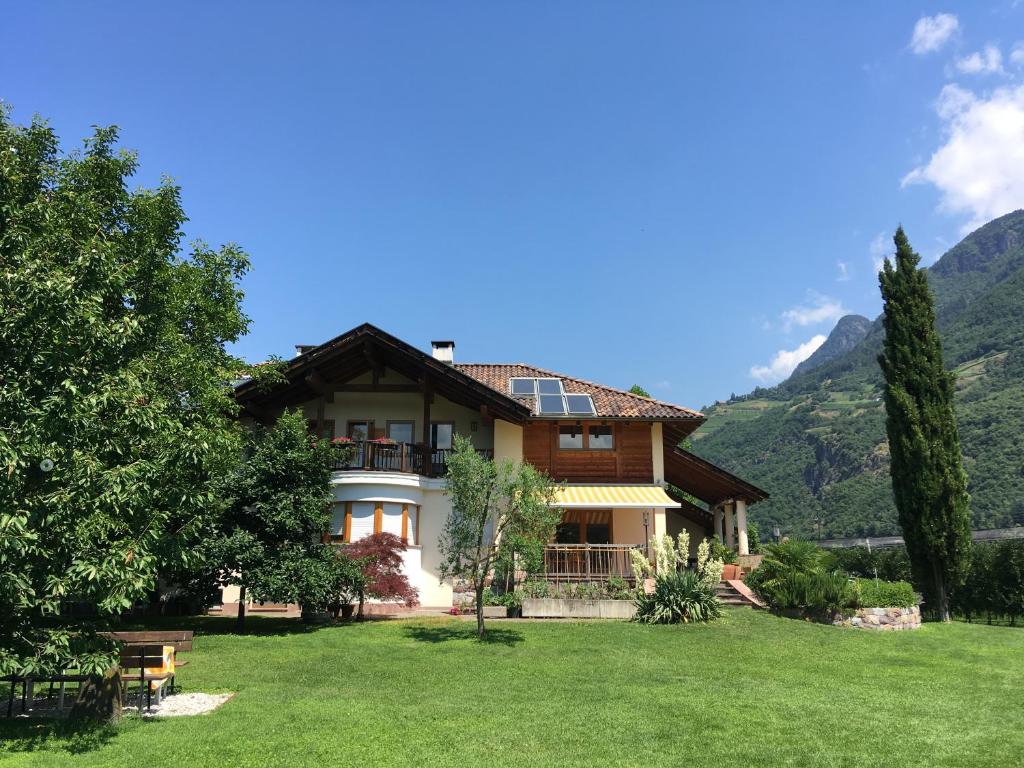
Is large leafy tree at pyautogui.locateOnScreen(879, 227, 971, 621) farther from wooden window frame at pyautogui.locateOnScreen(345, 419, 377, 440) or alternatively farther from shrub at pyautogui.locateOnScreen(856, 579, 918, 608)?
wooden window frame at pyautogui.locateOnScreen(345, 419, 377, 440)

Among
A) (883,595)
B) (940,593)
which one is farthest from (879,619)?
(940,593)

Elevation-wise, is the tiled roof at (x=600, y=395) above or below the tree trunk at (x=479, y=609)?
above

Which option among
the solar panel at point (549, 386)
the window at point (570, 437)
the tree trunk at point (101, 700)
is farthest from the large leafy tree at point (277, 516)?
the solar panel at point (549, 386)

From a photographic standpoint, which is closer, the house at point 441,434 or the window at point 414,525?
the house at point 441,434

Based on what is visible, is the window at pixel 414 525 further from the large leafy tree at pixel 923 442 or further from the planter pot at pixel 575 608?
the large leafy tree at pixel 923 442

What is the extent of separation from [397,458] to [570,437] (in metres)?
6.24

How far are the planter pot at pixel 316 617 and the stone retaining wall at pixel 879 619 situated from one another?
13.7 metres

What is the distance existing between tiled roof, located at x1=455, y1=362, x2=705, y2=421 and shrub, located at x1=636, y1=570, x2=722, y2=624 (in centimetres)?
741

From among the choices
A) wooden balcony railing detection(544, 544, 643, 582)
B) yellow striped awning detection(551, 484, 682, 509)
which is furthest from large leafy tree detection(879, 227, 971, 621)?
wooden balcony railing detection(544, 544, 643, 582)

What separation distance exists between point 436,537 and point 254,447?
295 inches

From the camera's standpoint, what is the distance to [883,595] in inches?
763

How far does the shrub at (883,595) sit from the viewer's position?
1906 centimetres

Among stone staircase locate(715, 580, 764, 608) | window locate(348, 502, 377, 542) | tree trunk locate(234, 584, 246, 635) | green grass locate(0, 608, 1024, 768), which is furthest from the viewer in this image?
window locate(348, 502, 377, 542)

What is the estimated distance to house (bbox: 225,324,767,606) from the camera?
77.3ft
